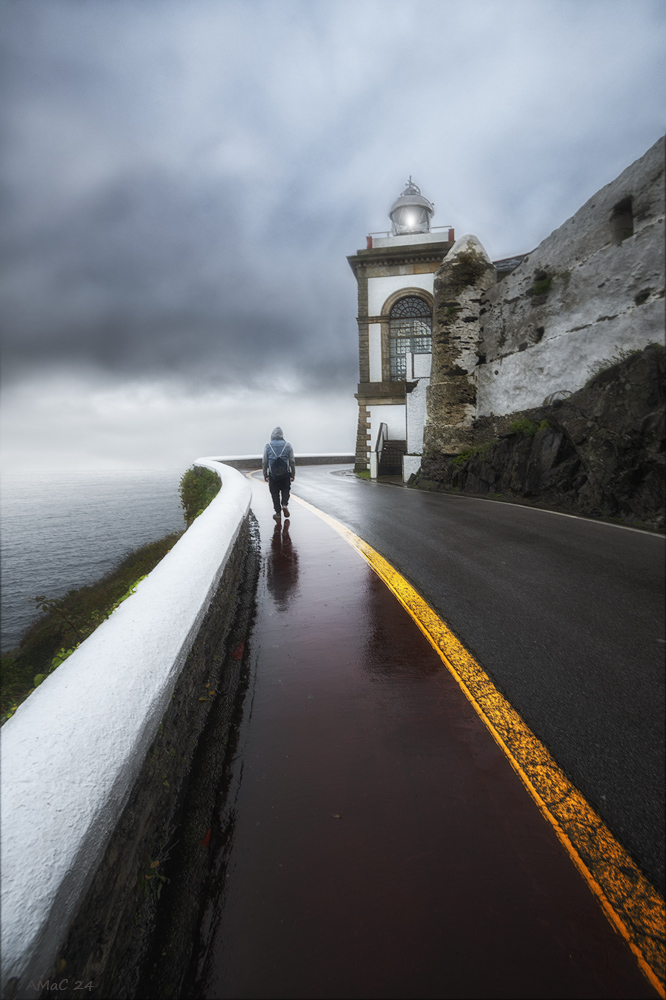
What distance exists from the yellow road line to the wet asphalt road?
0.05 m

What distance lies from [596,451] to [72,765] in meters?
7.75

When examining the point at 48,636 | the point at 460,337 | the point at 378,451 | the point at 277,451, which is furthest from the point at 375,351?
the point at 48,636

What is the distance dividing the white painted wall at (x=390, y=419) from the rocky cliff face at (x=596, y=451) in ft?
39.9

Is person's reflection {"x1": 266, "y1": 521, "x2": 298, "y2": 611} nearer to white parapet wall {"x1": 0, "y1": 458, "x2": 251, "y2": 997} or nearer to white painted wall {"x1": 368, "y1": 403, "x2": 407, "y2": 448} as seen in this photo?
white parapet wall {"x1": 0, "y1": 458, "x2": 251, "y2": 997}

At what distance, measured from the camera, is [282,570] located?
14.7ft

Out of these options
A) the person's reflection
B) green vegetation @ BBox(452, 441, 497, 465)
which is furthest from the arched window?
the person's reflection

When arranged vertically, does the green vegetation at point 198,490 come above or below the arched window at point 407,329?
below

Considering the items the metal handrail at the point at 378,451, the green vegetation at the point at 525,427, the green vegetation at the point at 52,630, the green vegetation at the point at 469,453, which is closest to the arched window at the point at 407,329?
the metal handrail at the point at 378,451

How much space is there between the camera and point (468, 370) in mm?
12016

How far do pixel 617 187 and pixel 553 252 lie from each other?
5.39ft

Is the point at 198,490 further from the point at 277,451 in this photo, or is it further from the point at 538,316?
the point at 538,316

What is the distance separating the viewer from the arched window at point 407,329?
23.9 m

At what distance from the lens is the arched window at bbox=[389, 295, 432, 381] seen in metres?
23.9

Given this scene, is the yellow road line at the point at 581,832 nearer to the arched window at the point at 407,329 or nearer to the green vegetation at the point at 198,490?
the green vegetation at the point at 198,490
